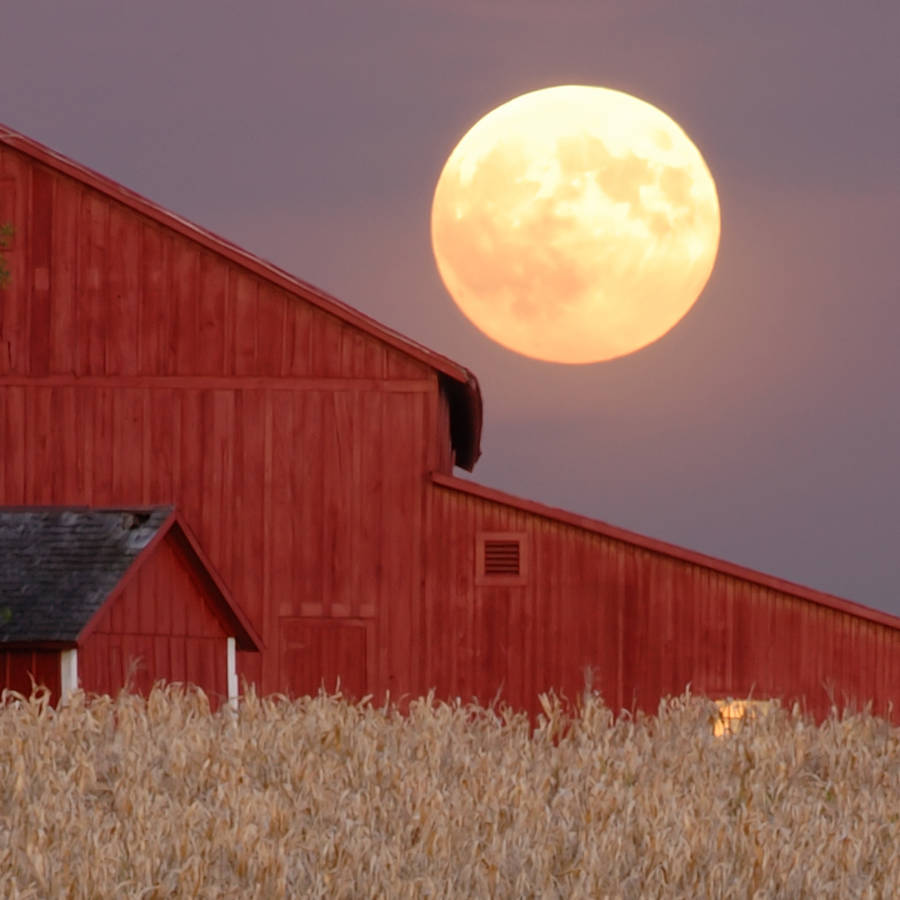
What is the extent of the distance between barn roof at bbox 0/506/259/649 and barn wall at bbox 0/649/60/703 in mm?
286

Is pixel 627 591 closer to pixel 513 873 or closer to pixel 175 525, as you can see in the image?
pixel 175 525

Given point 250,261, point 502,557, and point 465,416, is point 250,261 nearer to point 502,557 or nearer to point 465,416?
point 465,416

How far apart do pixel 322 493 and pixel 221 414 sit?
2186 millimetres

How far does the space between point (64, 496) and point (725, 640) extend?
11.2 meters

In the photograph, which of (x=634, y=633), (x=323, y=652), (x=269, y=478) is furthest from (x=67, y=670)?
(x=634, y=633)

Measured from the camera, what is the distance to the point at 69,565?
25.1 metres

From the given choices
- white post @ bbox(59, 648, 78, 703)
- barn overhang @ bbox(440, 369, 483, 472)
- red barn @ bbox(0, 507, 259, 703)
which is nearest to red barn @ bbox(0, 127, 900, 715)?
barn overhang @ bbox(440, 369, 483, 472)

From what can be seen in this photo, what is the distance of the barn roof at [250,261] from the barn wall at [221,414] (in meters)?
0.24

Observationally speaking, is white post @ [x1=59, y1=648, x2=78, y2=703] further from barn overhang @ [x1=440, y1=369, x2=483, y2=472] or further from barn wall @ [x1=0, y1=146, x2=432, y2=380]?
barn overhang @ [x1=440, y1=369, x2=483, y2=472]

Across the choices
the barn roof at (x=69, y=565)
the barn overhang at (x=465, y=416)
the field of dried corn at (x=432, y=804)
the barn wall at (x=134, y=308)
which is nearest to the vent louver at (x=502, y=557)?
the barn overhang at (x=465, y=416)

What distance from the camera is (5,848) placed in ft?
31.4

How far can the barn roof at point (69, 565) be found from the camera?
75.3ft

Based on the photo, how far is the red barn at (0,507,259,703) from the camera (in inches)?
899

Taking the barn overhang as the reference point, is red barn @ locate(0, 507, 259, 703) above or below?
below
